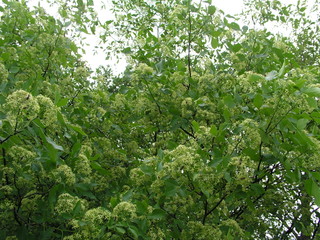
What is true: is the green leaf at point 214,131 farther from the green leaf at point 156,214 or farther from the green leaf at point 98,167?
the green leaf at point 98,167

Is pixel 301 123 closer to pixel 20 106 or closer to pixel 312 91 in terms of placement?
pixel 312 91

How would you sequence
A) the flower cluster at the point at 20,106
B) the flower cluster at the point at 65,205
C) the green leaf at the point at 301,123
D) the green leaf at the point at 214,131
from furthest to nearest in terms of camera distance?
1. the green leaf at the point at 214,131
2. the flower cluster at the point at 65,205
3. the green leaf at the point at 301,123
4. the flower cluster at the point at 20,106

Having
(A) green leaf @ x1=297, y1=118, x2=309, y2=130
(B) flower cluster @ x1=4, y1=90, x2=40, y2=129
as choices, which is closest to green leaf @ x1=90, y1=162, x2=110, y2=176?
(B) flower cluster @ x1=4, y1=90, x2=40, y2=129

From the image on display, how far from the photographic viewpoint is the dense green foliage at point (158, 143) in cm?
288

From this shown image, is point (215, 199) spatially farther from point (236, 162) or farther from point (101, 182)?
point (101, 182)

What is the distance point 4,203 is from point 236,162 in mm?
1932

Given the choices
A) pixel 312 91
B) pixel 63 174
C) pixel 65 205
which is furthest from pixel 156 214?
pixel 312 91

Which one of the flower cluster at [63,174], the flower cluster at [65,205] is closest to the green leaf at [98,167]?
the flower cluster at [63,174]

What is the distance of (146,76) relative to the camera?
14.6 ft

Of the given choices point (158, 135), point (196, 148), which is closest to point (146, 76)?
point (158, 135)

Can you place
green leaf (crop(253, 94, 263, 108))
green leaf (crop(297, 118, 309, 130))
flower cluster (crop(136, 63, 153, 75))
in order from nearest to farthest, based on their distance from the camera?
green leaf (crop(297, 118, 309, 130)), green leaf (crop(253, 94, 263, 108)), flower cluster (crop(136, 63, 153, 75))

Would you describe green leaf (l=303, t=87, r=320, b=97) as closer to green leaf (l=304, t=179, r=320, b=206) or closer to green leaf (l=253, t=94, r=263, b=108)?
green leaf (l=253, t=94, r=263, b=108)

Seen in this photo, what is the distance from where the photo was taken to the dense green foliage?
9.45ft

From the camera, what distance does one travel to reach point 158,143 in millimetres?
4770
